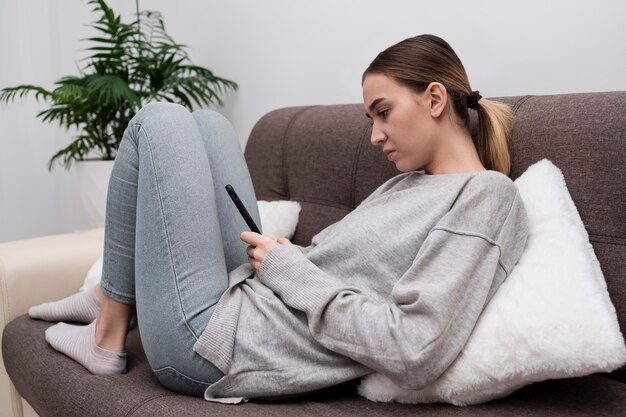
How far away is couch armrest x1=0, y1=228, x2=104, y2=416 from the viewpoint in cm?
A: 155

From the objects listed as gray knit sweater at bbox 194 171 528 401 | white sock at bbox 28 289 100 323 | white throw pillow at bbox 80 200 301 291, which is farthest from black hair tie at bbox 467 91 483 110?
white sock at bbox 28 289 100 323

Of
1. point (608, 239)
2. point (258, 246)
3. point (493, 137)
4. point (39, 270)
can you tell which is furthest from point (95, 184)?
point (608, 239)

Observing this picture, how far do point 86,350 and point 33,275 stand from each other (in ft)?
1.56

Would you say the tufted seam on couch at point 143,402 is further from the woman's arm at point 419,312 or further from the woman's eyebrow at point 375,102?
the woman's eyebrow at point 375,102

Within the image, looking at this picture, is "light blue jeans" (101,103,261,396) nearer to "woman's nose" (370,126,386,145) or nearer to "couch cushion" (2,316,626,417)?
"couch cushion" (2,316,626,417)

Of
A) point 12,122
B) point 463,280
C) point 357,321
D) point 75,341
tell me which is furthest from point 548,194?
point 12,122

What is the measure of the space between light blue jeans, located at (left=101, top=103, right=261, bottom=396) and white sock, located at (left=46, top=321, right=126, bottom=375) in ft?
0.38

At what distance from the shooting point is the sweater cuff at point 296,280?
99 centimetres

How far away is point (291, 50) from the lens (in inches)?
85.4

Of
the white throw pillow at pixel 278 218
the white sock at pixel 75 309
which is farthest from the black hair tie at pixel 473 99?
the white sock at pixel 75 309

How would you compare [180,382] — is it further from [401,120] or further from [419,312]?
[401,120]

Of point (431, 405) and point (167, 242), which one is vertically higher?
point (167, 242)

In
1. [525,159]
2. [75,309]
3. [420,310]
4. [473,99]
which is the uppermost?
[473,99]

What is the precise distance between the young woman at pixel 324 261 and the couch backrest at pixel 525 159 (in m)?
0.08
